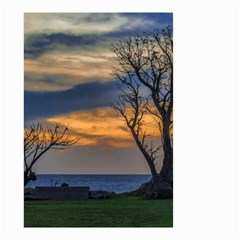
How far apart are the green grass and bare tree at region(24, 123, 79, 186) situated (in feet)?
1.39

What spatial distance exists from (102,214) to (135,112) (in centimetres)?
132

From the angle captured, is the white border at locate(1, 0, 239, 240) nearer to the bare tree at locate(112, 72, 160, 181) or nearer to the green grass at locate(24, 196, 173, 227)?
the green grass at locate(24, 196, 173, 227)

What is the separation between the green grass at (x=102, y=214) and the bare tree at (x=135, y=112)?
435mm

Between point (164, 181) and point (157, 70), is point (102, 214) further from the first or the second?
point (157, 70)

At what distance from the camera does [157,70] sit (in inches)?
495

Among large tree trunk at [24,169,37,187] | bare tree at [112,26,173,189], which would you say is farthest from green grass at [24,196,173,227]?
bare tree at [112,26,173,189]

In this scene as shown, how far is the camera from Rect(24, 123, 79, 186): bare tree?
12367mm

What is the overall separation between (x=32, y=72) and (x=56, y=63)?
12.4 inches

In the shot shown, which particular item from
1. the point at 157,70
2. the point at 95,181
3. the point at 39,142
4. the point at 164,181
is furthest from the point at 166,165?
the point at 39,142
